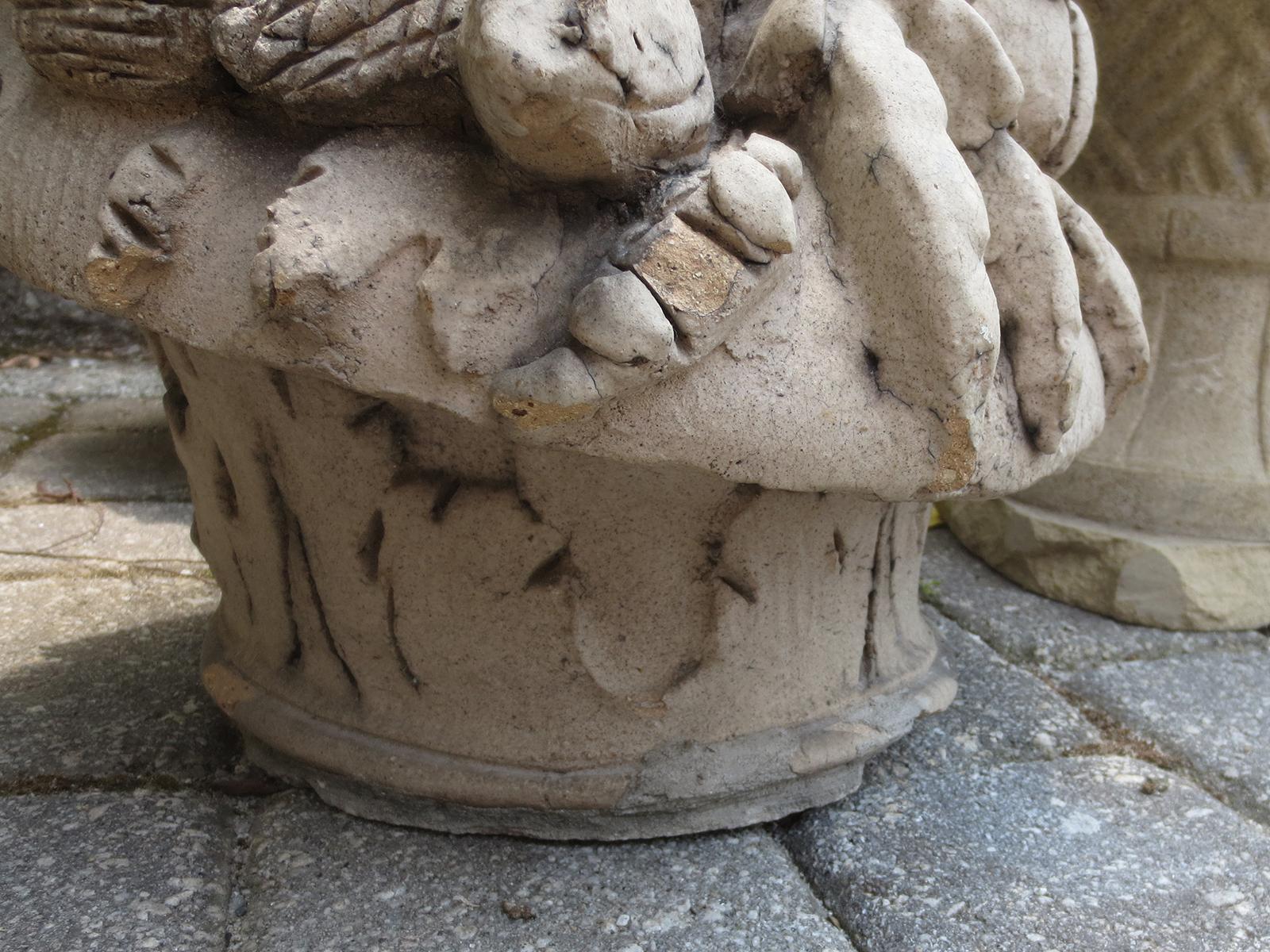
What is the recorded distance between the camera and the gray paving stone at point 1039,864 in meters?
1.07

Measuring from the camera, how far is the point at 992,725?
1481 millimetres

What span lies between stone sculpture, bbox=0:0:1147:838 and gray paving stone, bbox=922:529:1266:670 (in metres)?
0.65

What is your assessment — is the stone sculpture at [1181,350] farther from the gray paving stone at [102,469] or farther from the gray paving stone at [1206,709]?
the gray paving stone at [102,469]

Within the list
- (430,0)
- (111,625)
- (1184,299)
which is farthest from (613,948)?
(1184,299)

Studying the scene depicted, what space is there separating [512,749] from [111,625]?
80cm

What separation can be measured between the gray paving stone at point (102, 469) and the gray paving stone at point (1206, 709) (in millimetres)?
1768

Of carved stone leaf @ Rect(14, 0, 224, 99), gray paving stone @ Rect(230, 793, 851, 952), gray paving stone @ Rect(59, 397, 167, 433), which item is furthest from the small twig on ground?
carved stone leaf @ Rect(14, 0, 224, 99)

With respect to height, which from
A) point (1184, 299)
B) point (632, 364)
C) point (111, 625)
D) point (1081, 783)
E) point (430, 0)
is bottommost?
point (111, 625)

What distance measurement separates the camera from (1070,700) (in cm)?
160

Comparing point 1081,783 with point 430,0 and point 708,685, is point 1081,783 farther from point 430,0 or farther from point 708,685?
point 430,0

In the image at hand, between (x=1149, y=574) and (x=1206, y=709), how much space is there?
0.32 meters

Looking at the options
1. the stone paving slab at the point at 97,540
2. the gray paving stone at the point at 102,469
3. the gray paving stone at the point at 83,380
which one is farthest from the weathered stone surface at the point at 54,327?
the stone paving slab at the point at 97,540

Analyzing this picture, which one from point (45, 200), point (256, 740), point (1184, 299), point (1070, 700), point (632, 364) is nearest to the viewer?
point (632, 364)

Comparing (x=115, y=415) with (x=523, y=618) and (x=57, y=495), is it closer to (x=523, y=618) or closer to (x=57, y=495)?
(x=57, y=495)
